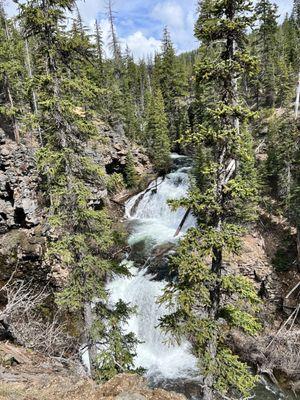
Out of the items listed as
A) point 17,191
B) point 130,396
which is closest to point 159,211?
point 17,191

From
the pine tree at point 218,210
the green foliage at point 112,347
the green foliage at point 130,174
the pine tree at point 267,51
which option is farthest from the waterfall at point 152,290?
the pine tree at point 267,51

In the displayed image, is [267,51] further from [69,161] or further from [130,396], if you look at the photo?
[130,396]

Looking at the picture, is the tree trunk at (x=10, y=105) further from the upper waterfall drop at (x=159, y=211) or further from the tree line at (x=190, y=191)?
the tree line at (x=190, y=191)

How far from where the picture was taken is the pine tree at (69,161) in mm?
9977

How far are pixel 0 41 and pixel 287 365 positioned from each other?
33284 mm

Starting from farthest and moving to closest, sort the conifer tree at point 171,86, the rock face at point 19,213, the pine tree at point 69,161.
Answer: the conifer tree at point 171,86 < the rock face at point 19,213 < the pine tree at point 69,161

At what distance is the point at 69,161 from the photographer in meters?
10.5

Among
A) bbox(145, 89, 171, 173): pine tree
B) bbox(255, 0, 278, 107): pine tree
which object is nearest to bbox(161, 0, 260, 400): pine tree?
bbox(145, 89, 171, 173): pine tree

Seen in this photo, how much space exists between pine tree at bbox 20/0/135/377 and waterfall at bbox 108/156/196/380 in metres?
2.54

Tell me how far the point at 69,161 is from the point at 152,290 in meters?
12.7

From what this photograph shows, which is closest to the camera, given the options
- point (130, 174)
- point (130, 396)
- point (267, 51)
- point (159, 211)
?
point (130, 396)

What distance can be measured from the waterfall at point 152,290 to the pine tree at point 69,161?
8.32ft

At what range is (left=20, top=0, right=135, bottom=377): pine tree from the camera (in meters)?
9.98

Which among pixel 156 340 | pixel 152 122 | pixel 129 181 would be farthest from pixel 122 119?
pixel 156 340
